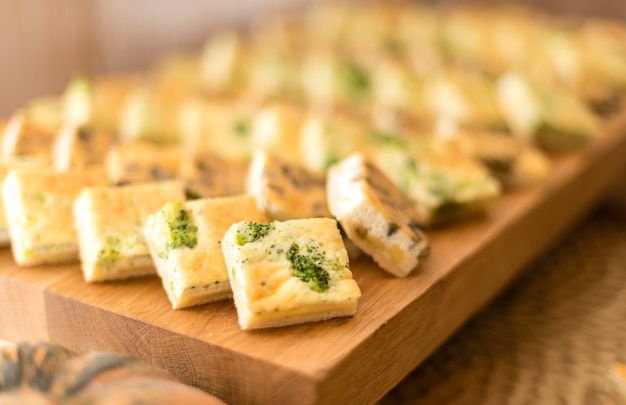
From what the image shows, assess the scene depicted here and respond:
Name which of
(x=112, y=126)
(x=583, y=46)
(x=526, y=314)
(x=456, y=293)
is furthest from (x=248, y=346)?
(x=583, y=46)

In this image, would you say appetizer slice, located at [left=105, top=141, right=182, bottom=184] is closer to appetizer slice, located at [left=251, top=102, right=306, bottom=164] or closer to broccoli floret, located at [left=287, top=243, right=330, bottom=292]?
appetizer slice, located at [left=251, top=102, right=306, bottom=164]

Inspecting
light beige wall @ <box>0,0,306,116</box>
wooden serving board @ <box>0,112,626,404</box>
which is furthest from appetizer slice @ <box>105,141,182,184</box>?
light beige wall @ <box>0,0,306,116</box>

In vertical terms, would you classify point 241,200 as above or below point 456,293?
above

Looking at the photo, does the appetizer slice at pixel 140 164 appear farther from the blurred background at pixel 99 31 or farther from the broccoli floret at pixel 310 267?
the blurred background at pixel 99 31

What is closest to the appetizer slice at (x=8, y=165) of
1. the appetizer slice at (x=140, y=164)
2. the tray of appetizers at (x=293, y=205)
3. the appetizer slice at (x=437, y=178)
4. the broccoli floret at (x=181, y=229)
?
the tray of appetizers at (x=293, y=205)

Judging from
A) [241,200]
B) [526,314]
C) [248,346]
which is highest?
[241,200]

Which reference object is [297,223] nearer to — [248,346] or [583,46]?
[248,346]

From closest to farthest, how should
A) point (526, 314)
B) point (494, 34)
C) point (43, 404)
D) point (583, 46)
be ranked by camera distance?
1. point (43, 404)
2. point (526, 314)
3. point (583, 46)
4. point (494, 34)
